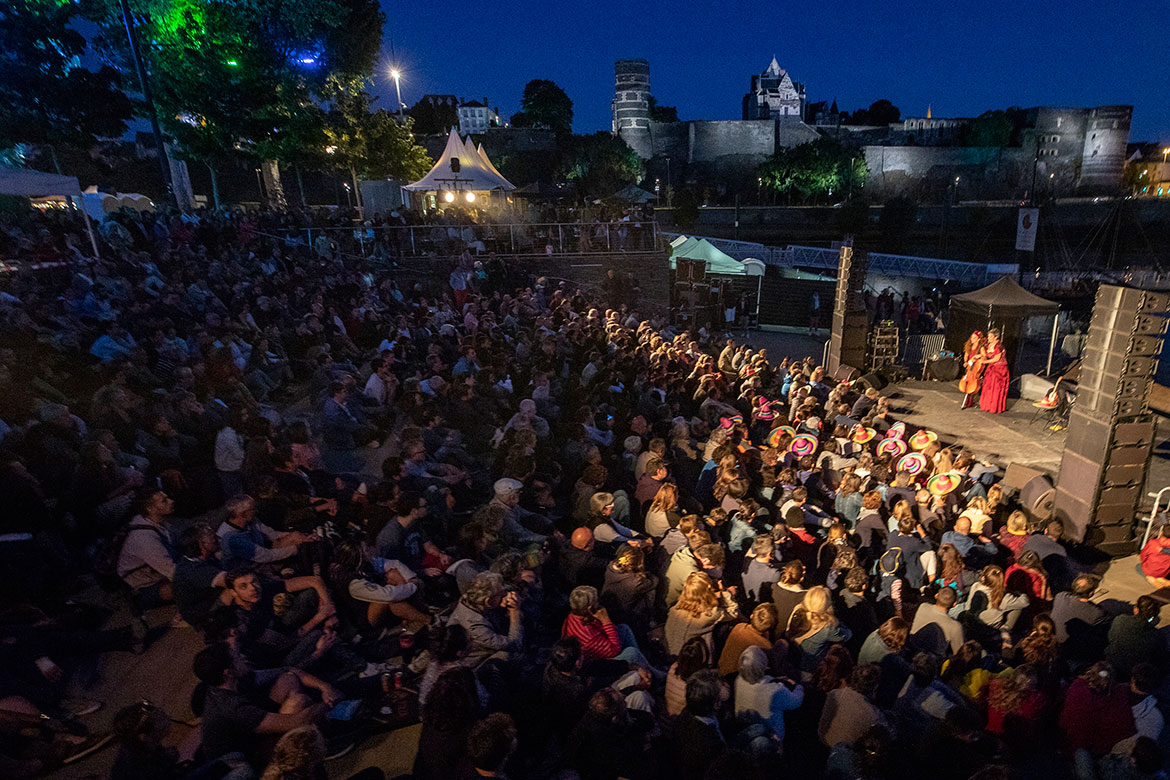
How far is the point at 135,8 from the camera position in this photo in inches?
781

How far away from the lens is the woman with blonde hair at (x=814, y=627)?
11.9 feet

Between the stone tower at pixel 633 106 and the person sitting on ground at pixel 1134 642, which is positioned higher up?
the stone tower at pixel 633 106

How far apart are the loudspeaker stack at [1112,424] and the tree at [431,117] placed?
2336 inches

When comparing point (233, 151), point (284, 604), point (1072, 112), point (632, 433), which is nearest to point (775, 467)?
point (632, 433)

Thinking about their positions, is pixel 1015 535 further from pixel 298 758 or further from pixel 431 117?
pixel 431 117

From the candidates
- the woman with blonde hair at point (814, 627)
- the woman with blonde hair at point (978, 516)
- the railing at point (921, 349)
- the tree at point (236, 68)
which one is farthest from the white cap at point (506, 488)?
the tree at point (236, 68)

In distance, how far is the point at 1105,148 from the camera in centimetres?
5500

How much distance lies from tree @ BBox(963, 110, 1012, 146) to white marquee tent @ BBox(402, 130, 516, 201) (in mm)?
52767

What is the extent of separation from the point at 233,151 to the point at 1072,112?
66694 millimetres

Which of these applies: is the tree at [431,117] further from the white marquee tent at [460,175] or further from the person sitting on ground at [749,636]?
the person sitting on ground at [749,636]

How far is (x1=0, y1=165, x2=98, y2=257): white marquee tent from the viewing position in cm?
975

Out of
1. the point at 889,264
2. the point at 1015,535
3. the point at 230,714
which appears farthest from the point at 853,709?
the point at 889,264

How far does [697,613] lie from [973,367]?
9855 mm

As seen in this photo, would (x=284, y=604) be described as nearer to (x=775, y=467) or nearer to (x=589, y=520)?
(x=589, y=520)
